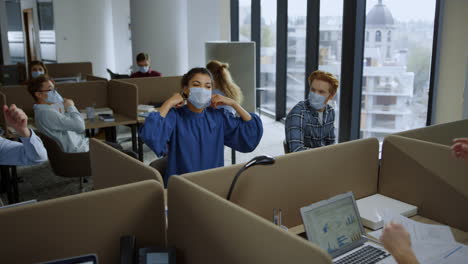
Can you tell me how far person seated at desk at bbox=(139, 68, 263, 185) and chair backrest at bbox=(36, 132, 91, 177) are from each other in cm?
129

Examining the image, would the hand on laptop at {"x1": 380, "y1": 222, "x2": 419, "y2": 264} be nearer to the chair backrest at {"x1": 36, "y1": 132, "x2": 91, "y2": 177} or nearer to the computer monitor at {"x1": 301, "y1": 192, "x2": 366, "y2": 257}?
the computer monitor at {"x1": 301, "y1": 192, "x2": 366, "y2": 257}

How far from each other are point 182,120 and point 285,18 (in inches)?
177

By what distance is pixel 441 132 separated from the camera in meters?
2.55

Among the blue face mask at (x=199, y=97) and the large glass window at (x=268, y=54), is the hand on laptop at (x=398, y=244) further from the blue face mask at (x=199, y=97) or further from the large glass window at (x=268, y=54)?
the large glass window at (x=268, y=54)

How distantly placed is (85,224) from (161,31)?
5710mm

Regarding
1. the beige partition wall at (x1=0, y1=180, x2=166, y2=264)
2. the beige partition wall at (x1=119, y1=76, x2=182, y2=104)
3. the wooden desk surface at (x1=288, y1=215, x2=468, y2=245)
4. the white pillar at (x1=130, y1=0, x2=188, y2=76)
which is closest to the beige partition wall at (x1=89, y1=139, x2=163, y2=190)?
the beige partition wall at (x1=0, y1=180, x2=166, y2=264)

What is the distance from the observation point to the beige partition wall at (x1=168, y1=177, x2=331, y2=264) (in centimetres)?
118

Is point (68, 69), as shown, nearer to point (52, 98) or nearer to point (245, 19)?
point (245, 19)

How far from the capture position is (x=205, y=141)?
2.59 meters

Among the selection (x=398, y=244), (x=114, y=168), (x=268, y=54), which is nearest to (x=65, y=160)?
(x=114, y=168)

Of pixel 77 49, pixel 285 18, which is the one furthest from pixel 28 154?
pixel 77 49

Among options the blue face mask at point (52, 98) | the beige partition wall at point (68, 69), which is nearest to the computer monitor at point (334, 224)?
the blue face mask at point (52, 98)

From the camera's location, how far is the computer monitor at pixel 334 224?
166 cm

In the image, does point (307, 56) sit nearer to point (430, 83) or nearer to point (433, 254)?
point (430, 83)
